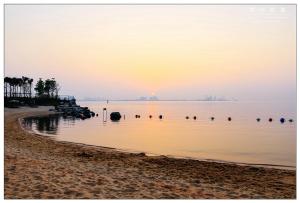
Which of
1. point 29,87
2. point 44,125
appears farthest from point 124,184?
point 29,87

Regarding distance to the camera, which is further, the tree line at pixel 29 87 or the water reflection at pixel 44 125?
the tree line at pixel 29 87

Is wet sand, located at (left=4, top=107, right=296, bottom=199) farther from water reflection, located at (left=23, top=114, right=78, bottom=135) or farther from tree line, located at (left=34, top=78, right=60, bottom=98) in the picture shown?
tree line, located at (left=34, top=78, right=60, bottom=98)

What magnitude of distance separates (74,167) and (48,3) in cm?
658

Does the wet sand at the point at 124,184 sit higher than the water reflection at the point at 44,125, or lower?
higher

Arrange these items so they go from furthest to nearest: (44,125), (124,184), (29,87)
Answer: (29,87)
(44,125)
(124,184)

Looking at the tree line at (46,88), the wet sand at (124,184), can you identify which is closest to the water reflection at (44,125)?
the wet sand at (124,184)

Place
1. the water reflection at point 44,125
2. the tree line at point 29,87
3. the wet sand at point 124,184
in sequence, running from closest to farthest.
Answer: the wet sand at point 124,184
the water reflection at point 44,125
the tree line at point 29,87

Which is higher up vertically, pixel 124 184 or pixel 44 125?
pixel 124 184

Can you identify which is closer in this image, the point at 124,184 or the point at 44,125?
the point at 124,184

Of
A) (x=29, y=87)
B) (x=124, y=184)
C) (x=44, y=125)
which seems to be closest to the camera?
(x=124, y=184)

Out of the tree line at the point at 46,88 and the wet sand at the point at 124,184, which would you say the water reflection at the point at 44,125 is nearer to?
the wet sand at the point at 124,184

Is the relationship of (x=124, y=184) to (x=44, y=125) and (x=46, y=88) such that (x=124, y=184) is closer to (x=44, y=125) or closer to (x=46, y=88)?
(x=44, y=125)

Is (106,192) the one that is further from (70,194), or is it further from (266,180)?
(266,180)

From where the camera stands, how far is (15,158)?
1408 cm
